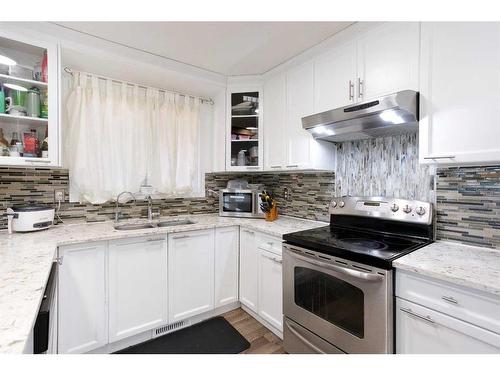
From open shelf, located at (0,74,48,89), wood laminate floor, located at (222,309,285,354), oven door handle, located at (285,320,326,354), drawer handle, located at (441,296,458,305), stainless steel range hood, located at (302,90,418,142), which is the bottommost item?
wood laminate floor, located at (222,309,285,354)

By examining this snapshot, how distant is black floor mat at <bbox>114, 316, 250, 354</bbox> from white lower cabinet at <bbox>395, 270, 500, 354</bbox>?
1148 millimetres

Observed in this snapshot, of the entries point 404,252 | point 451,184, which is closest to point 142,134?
point 404,252

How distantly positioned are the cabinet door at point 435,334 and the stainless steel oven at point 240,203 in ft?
4.89

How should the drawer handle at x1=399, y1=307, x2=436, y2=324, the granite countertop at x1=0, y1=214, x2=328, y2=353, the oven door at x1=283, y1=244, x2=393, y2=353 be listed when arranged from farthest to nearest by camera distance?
the oven door at x1=283, y1=244, x2=393, y2=353 → the drawer handle at x1=399, y1=307, x2=436, y2=324 → the granite countertop at x1=0, y1=214, x2=328, y2=353

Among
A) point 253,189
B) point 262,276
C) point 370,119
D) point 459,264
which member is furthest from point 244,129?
point 459,264

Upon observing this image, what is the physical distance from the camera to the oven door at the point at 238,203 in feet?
8.27

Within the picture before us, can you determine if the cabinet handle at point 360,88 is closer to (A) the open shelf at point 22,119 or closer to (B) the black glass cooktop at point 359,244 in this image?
Answer: (B) the black glass cooktop at point 359,244

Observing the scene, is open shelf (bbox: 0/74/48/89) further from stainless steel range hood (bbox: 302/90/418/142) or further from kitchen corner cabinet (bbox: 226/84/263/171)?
stainless steel range hood (bbox: 302/90/418/142)

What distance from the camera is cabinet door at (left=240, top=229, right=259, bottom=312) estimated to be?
2146mm

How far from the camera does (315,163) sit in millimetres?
2047

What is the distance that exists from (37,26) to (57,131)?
691mm

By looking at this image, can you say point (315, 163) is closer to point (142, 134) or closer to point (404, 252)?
point (404, 252)

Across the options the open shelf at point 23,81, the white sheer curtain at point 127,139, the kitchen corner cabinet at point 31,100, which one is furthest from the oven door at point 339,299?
the open shelf at point 23,81

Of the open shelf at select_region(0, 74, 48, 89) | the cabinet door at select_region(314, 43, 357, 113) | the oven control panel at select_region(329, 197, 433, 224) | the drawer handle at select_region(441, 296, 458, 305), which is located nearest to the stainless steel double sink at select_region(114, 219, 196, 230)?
the open shelf at select_region(0, 74, 48, 89)
